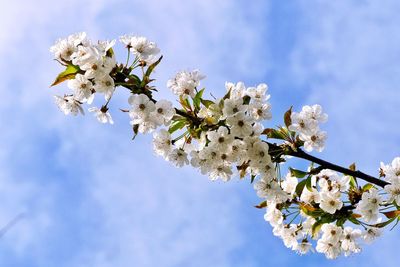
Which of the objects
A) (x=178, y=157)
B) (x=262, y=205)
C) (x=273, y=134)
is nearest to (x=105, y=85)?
(x=178, y=157)

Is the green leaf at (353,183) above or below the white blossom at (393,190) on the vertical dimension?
above

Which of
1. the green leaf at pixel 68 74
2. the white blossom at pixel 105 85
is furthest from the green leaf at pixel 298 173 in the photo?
the green leaf at pixel 68 74

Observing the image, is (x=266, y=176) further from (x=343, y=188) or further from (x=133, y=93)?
(x=133, y=93)

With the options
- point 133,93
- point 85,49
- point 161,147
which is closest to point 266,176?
point 161,147

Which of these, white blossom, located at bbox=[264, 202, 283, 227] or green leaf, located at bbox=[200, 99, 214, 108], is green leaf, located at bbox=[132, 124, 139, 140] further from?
white blossom, located at bbox=[264, 202, 283, 227]

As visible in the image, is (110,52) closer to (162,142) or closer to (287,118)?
(162,142)

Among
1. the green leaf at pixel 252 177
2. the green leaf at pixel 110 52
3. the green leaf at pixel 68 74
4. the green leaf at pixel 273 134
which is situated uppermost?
the green leaf at pixel 110 52

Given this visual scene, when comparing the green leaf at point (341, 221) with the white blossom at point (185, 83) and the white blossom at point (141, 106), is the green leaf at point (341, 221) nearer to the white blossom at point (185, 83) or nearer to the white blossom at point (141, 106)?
the white blossom at point (185, 83)

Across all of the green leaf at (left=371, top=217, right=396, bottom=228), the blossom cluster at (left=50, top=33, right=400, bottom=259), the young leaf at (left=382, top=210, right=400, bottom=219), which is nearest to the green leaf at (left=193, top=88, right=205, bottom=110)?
the blossom cluster at (left=50, top=33, right=400, bottom=259)
